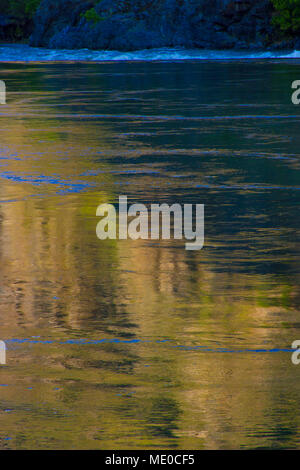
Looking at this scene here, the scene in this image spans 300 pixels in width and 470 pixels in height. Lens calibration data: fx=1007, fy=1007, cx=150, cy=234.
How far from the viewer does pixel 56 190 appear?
11.9m

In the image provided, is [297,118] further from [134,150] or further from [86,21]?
[86,21]

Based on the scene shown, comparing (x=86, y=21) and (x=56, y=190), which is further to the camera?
(x=86, y=21)

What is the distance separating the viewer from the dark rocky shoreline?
7338cm

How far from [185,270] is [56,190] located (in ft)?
13.9

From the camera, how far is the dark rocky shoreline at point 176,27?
73.4m

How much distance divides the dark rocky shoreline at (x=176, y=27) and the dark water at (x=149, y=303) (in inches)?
2276

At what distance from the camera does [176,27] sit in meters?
75.4

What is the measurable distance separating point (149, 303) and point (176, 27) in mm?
70221

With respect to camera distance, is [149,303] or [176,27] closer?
[149,303]

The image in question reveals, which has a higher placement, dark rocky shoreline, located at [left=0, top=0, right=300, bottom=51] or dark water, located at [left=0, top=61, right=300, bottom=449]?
dark rocky shoreline, located at [left=0, top=0, right=300, bottom=51]

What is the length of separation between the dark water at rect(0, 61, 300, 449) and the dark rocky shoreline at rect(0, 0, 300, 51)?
57.8 metres

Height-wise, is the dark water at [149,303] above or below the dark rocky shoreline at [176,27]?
below

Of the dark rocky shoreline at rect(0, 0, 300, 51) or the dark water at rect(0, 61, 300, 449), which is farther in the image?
the dark rocky shoreline at rect(0, 0, 300, 51)

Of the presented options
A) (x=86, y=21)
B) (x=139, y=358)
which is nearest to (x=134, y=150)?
(x=139, y=358)
